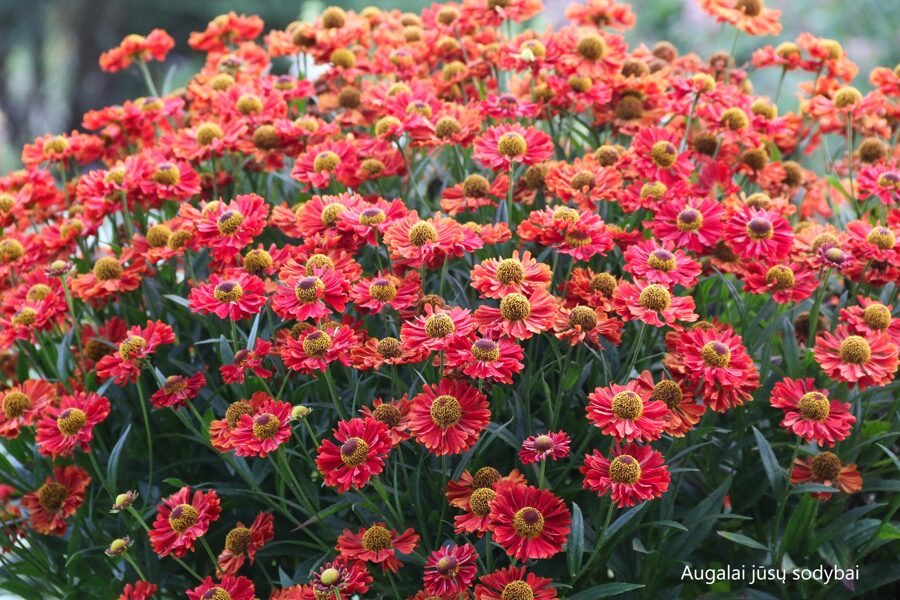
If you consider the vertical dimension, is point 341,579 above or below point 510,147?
below

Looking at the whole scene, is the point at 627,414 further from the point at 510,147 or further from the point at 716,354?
the point at 510,147

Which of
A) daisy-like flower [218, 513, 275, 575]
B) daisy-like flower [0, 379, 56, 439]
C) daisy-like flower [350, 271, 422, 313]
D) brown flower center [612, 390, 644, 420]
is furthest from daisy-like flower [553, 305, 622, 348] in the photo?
daisy-like flower [0, 379, 56, 439]

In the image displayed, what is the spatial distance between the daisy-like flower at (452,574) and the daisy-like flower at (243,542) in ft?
1.05

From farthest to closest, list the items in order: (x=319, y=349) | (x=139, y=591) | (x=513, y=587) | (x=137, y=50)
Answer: (x=137, y=50), (x=139, y=591), (x=319, y=349), (x=513, y=587)

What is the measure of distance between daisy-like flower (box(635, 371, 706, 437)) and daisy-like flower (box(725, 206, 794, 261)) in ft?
0.96

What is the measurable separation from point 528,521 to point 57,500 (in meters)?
0.85

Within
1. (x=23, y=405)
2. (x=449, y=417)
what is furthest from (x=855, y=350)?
(x=23, y=405)

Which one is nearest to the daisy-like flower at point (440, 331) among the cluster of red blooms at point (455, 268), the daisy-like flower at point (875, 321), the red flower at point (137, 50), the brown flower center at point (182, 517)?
the cluster of red blooms at point (455, 268)

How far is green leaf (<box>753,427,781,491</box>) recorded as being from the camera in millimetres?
1404

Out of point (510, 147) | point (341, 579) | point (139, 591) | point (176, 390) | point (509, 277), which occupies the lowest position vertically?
point (139, 591)

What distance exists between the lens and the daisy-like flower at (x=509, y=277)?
1.38m

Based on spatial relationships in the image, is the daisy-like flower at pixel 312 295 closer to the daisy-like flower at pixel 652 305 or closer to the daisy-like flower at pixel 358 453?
the daisy-like flower at pixel 358 453

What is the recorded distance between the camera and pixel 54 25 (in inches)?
338

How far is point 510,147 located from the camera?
1.61 meters
